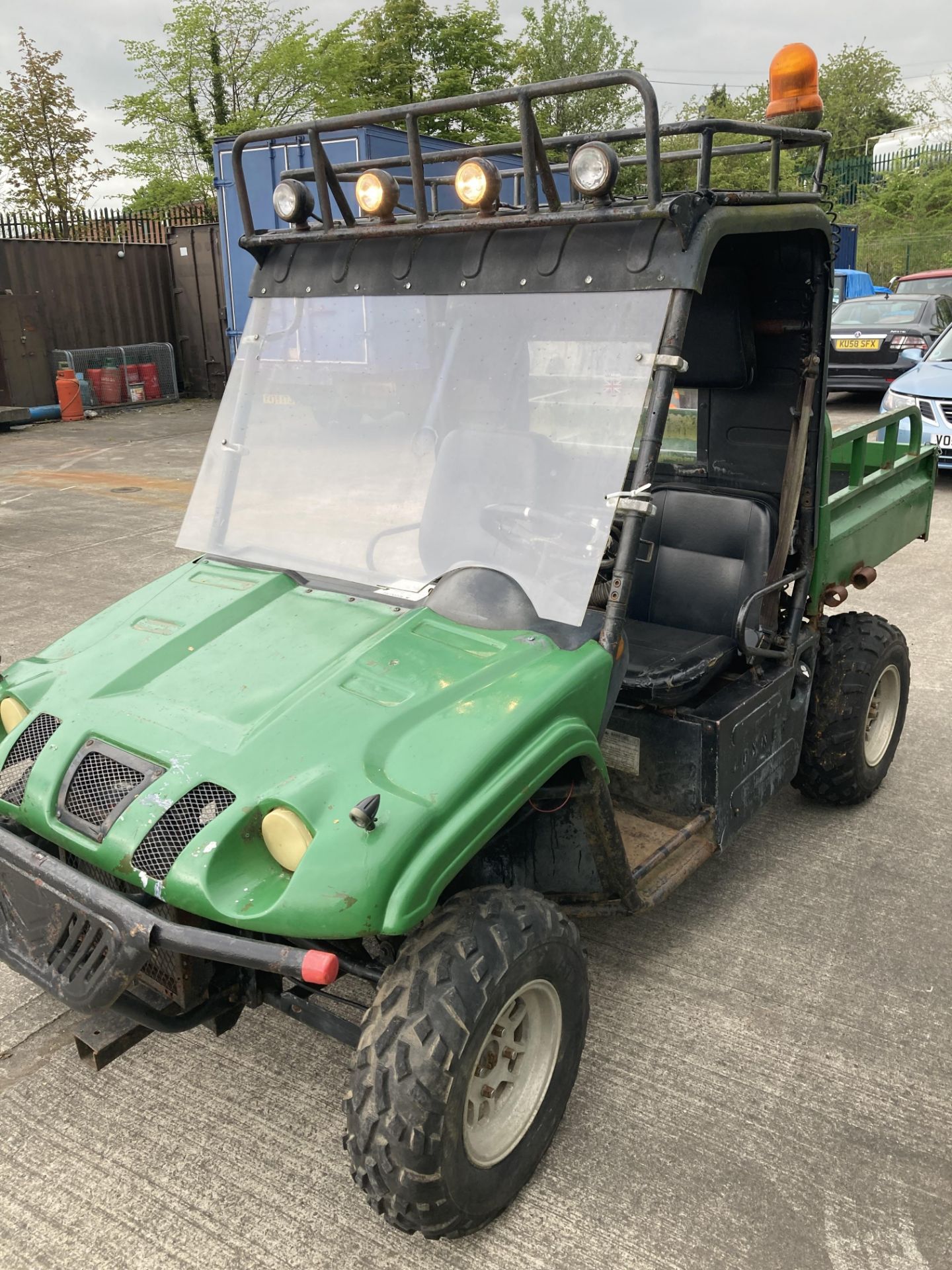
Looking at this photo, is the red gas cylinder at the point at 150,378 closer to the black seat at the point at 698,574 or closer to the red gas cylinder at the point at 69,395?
the red gas cylinder at the point at 69,395

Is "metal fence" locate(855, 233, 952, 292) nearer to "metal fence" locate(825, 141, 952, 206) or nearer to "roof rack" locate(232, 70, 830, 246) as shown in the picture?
"metal fence" locate(825, 141, 952, 206)

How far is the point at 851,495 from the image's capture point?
401 cm

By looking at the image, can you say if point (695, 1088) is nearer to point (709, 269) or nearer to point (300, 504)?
point (300, 504)

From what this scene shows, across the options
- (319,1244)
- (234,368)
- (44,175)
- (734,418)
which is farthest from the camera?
(44,175)

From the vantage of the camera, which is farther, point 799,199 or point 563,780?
point 799,199

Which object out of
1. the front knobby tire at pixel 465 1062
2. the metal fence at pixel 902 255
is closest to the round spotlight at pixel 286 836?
the front knobby tire at pixel 465 1062

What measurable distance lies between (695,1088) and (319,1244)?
1.05 meters

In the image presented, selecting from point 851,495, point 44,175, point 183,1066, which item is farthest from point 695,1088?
point 44,175

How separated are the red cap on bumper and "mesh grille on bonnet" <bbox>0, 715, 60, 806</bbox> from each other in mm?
930

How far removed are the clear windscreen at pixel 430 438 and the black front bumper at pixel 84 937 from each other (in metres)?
1.09

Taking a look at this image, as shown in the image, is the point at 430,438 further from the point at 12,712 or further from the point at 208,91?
the point at 208,91

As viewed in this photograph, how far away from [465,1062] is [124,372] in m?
17.3

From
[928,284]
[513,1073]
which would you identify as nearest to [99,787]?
[513,1073]

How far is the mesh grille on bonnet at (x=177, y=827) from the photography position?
7.31 feet
